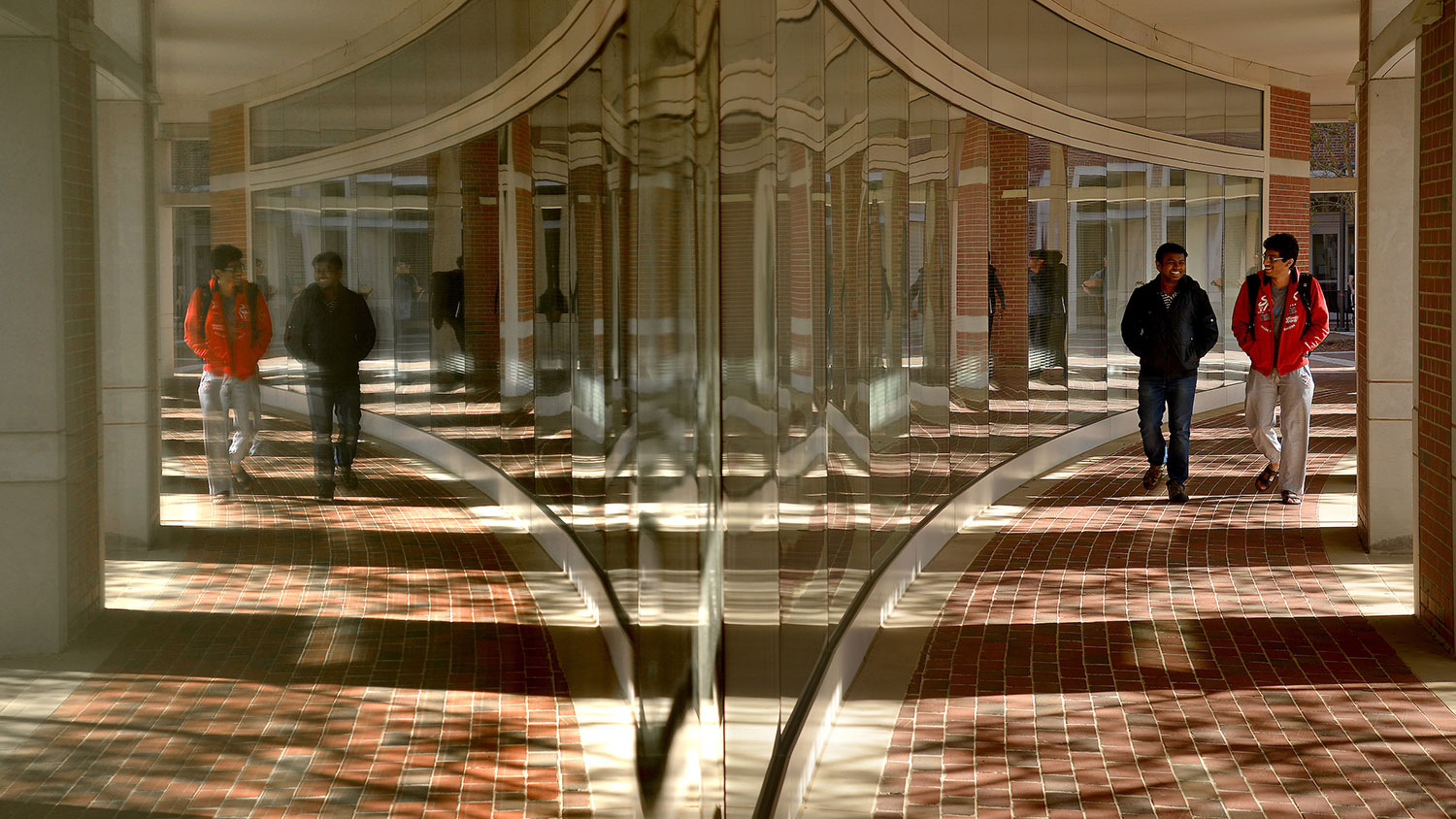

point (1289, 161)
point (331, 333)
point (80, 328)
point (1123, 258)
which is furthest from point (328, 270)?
point (1289, 161)

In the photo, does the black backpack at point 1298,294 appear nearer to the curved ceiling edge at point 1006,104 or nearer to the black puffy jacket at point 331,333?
the curved ceiling edge at point 1006,104

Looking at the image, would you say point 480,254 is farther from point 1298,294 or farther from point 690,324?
point 1298,294

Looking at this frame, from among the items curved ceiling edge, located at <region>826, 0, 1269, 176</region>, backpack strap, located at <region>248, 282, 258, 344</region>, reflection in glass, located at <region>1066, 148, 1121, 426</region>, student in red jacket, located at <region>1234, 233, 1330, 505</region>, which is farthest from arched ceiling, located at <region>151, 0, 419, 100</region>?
reflection in glass, located at <region>1066, 148, 1121, 426</region>

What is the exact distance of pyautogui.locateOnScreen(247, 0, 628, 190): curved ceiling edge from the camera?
1995 millimetres

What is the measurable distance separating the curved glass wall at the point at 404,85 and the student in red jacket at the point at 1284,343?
27.1 ft

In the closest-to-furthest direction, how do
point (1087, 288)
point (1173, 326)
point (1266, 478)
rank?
1. point (1173, 326)
2. point (1266, 478)
3. point (1087, 288)

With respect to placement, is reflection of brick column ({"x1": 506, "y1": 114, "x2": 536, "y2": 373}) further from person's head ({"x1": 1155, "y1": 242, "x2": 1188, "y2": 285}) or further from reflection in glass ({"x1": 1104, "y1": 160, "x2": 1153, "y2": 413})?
reflection in glass ({"x1": 1104, "y1": 160, "x2": 1153, "y2": 413})

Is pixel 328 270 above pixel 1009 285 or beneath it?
beneath

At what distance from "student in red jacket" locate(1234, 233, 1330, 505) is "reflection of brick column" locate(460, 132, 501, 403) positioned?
7913 millimetres

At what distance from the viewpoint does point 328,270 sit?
197 cm

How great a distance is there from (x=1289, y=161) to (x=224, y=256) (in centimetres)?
2110

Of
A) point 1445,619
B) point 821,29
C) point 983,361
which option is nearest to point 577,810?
point 821,29

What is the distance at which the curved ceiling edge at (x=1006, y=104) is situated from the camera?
651 cm

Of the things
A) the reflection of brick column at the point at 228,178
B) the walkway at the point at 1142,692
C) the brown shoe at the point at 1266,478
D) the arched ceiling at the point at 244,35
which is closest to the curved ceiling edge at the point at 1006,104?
the walkway at the point at 1142,692
